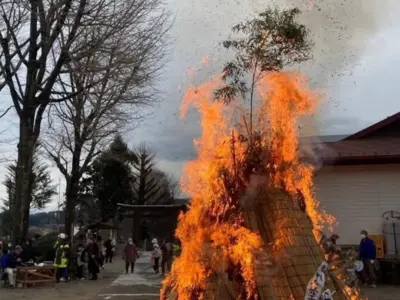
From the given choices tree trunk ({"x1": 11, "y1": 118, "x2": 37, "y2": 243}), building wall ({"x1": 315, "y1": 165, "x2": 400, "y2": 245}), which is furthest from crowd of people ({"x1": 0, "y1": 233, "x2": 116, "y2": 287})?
building wall ({"x1": 315, "y1": 165, "x2": 400, "y2": 245})

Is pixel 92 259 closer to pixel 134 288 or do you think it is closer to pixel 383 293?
pixel 134 288

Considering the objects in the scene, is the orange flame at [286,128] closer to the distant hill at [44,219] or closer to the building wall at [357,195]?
the building wall at [357,195]

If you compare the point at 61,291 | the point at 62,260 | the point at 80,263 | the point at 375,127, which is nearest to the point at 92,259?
the point at 80,263

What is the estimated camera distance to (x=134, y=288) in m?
15.7

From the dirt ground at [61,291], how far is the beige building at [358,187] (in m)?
7.83

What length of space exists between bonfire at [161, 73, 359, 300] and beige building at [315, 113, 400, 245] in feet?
25.1

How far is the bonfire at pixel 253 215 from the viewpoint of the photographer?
24.0 ft

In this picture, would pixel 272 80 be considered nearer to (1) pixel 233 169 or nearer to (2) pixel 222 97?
(2) pixel 222 97

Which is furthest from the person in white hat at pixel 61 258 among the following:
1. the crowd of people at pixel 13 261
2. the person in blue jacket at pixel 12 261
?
the person in blue jacket at pixel 12 261

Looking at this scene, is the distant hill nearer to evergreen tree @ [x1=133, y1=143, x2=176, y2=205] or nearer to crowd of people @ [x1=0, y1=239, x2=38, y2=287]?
evergreen tree @ [x1=133, y1=143, x2=176, y2=205]

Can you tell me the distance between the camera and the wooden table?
16.2 meters

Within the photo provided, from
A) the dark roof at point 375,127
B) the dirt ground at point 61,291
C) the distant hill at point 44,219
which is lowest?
the dirt ground at point 61,291

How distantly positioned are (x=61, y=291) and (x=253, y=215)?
31.1ft

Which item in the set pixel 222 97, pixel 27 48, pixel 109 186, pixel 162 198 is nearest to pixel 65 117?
pixel 27 48
